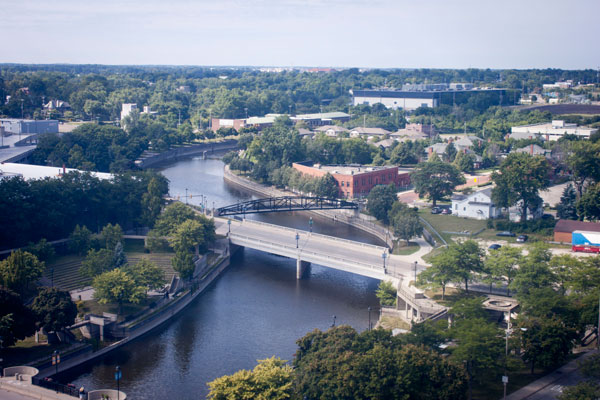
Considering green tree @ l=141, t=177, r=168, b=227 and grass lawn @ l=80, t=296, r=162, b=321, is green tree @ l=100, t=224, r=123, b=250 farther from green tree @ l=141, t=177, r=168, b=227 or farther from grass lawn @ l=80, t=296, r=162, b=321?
grass lawn @ l=80, t=296, r=162, b=321

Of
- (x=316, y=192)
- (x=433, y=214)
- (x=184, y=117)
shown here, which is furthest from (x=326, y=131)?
(x=433, y=214)

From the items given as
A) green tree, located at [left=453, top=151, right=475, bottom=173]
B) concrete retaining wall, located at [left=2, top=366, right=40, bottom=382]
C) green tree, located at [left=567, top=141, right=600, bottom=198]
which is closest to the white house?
green tree, located at [left=567, top=141, right=600, bottom=198]

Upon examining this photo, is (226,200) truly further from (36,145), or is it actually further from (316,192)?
(36,145)

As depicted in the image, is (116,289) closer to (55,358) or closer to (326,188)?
(55,358)

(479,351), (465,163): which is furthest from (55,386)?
(465,163)

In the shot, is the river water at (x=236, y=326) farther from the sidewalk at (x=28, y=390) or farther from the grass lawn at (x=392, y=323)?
the sidewalk at (x=28, y=390)

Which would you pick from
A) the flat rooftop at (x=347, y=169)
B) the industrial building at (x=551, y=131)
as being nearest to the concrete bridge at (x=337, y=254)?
the flat rooftop at (x=347, y=169)
